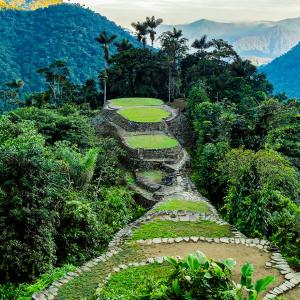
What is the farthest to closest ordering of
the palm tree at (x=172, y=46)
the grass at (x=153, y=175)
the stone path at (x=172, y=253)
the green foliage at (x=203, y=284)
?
1. the palm tree at (x=172, y=46)
2. the grass at (x=153, y=175)
3. the stone path at (x=172, y=253)
4. the green foliage at (x=203, y=284)

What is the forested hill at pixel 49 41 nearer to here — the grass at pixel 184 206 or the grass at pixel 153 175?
the grass at pixel 153 175

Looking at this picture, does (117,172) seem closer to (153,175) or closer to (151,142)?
(153,175)

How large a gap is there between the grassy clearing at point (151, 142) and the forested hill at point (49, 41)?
127 feet

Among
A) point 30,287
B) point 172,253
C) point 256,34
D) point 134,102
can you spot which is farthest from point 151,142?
point 256,34

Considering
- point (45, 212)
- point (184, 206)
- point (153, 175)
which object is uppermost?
point (45, 212)

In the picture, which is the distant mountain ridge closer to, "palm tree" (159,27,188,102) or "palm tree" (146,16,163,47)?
"palm tree" (146,16,163,47)

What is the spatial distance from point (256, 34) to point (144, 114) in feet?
417

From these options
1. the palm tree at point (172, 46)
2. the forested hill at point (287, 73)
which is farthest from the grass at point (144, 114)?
the forested hill at point (287, 73)

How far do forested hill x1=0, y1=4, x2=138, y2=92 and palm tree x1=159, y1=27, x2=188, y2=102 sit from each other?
28.9 m

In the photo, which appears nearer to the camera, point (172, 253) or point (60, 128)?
point (172, 253)

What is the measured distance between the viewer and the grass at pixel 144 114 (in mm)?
24547

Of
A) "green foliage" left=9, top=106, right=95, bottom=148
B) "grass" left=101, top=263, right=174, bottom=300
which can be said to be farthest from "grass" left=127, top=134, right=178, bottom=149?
"grass" left=101, top=263, right=174, bottom=300

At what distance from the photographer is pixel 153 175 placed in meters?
19.8

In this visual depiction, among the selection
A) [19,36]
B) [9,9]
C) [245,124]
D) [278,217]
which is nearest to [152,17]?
[245,124]
